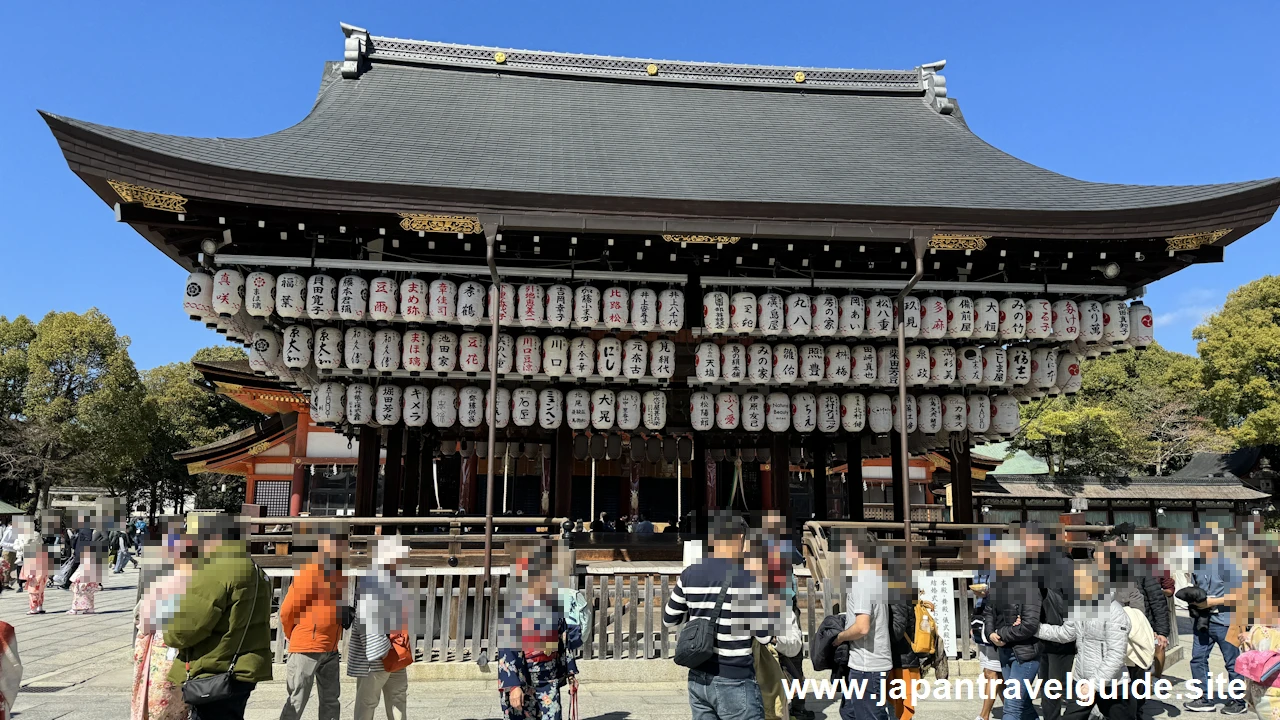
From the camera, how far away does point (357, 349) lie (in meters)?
10.7

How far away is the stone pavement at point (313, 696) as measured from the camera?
723cm

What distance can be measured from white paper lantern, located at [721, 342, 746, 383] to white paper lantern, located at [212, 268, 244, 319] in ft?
22.3

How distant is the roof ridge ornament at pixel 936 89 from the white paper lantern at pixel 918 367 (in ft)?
26.5

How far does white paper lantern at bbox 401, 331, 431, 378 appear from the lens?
1073 cm

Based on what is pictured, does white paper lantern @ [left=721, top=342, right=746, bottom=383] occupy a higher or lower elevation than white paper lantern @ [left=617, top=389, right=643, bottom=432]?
higher

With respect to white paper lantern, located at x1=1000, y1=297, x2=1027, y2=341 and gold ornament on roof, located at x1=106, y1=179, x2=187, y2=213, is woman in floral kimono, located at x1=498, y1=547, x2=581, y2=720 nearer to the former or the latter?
gold ornament on roof, located at x1=106, y1=179, x2=187, y2=213

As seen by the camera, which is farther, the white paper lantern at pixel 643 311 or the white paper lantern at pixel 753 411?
the white paper lantern at pixel 753 411

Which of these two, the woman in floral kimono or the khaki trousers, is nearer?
the woman in floral kimono

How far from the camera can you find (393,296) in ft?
34.0

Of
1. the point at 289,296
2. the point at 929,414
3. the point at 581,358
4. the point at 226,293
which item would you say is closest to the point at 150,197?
the point at 226,293

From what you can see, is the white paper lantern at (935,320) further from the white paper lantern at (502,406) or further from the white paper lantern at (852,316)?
the white paper lantern at (502,406)

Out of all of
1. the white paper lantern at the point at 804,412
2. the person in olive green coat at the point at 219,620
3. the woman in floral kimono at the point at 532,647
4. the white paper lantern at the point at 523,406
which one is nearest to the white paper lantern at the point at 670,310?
the white paper lantern at the point at 523,406

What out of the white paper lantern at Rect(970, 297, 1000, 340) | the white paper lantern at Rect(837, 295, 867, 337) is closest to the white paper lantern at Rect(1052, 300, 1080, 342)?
the white paper lantern at Rect(970, 297, 1000, 340)

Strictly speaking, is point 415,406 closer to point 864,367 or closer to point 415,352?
point 415,352
